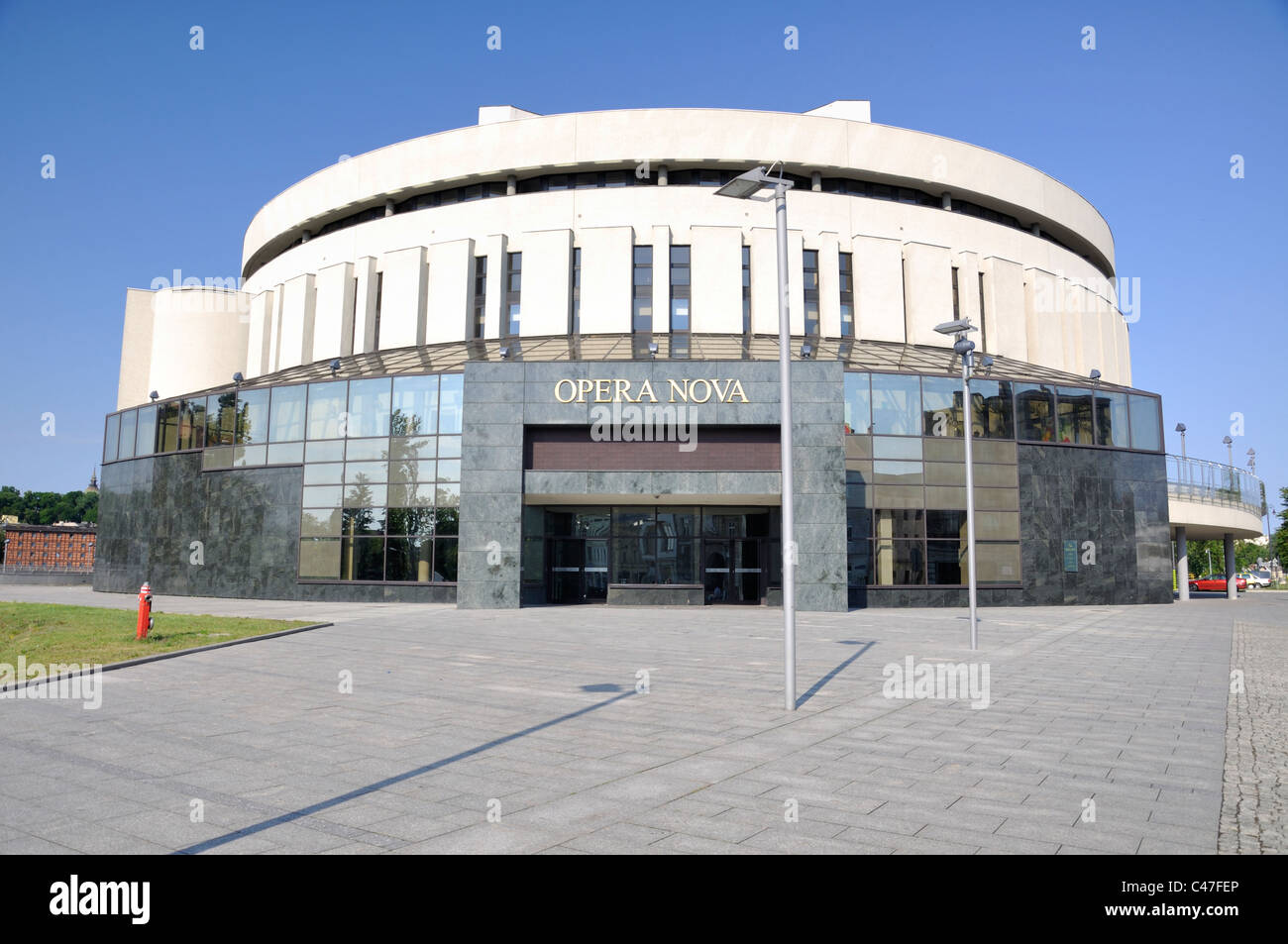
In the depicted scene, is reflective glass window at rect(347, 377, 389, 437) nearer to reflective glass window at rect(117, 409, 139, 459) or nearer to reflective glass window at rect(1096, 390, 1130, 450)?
reflective glass window at rect(117, 409, 139, 459)

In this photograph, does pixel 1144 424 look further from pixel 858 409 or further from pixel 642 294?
pixel 642 294

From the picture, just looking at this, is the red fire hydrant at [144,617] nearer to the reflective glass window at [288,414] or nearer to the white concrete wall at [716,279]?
the reflective glass window at [288,414]

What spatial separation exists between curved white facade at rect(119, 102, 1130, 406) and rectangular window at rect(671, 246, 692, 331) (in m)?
0.48

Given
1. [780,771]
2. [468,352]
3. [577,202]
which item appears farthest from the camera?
[577,202]

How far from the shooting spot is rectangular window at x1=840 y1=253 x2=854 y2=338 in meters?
36.8

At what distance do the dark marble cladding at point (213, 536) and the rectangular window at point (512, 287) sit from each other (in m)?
11.9

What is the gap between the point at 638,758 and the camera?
7.21 m

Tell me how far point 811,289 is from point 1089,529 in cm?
1577

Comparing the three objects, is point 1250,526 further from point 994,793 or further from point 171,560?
point 171,560

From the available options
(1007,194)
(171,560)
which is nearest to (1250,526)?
(1007,194)

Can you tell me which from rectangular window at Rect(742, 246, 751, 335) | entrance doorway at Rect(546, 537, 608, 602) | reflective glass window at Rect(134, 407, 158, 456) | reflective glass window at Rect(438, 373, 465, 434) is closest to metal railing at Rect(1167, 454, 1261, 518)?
rectangular window at Rect(742, 246, 751, 335)
